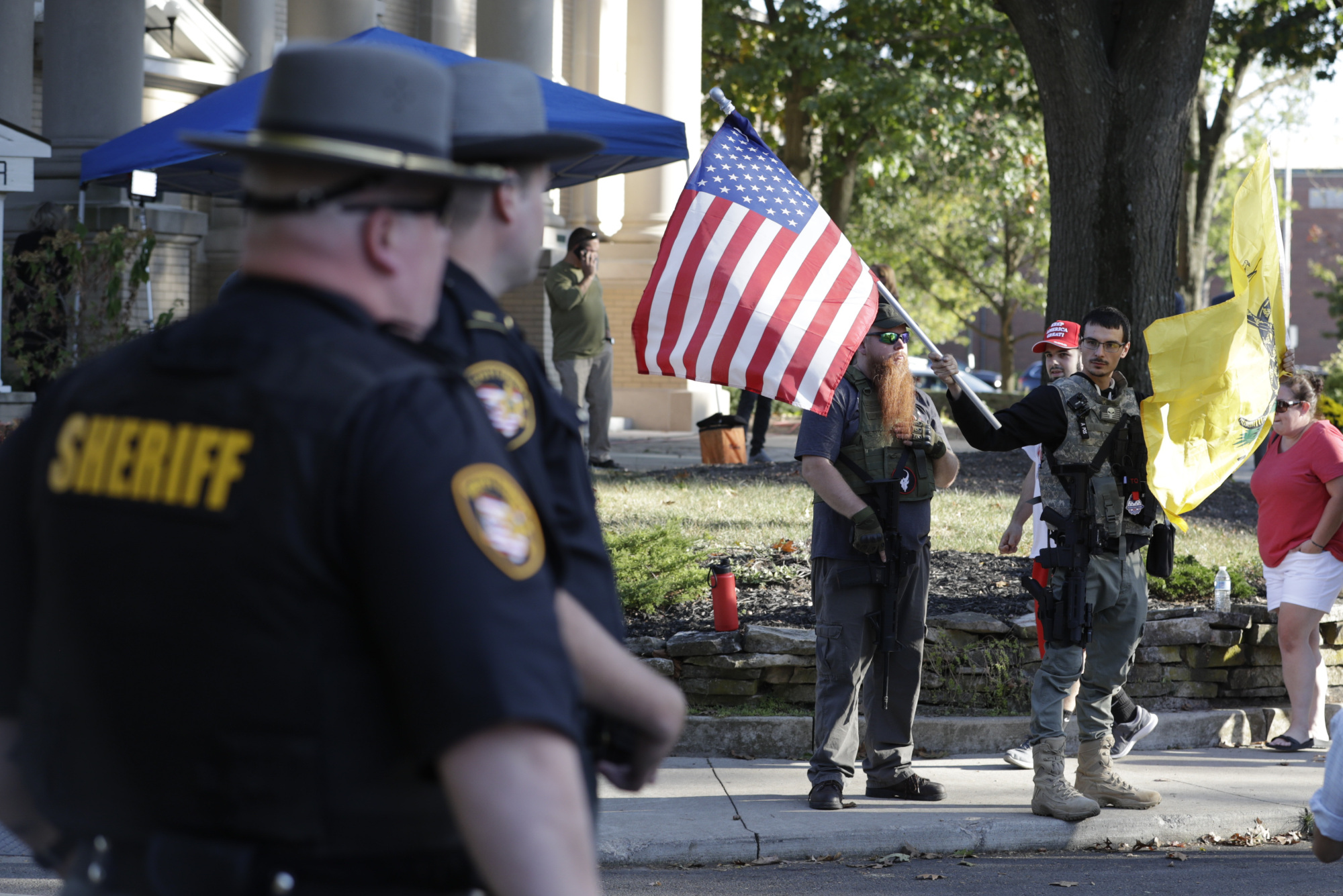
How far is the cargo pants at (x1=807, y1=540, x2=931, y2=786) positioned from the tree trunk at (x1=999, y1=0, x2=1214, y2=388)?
16.4 feet

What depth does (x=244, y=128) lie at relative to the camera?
782 centimetres

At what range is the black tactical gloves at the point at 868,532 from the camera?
6121 mm

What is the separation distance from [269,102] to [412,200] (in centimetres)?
19

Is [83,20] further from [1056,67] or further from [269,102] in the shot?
[269,102]

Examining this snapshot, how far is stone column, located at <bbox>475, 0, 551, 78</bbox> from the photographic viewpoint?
1680 cm

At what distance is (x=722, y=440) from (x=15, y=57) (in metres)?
7.57

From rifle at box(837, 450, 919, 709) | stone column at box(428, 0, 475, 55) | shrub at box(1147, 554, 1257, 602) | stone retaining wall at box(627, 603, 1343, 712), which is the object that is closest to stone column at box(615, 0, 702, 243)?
stone column at box(428, 0, 475, 55)

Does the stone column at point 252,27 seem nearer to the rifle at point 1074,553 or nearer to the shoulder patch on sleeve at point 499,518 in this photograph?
the rifle at point 1074,553

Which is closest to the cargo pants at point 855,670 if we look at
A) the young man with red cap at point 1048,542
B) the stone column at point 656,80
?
the young man with red cap at point 1048,542

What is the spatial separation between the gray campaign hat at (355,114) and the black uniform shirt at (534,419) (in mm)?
320

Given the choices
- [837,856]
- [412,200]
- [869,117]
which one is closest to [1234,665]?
[837,856]

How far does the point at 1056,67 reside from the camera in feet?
35.1

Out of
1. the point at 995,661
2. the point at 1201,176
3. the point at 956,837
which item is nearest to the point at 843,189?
the point at 1201,176

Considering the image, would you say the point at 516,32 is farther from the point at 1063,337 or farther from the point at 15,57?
the point at 1063,337
